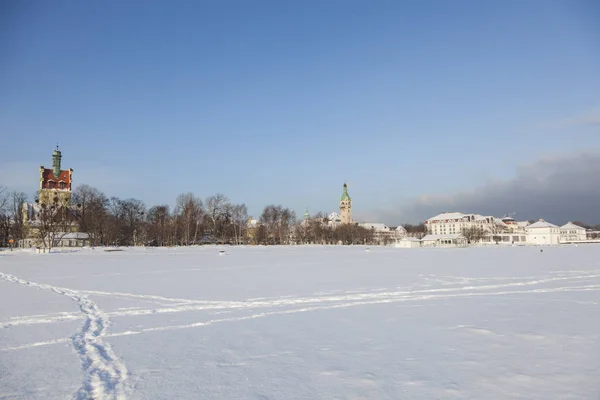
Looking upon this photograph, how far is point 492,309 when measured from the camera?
1191 cm

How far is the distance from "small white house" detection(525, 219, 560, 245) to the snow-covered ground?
5472 inches

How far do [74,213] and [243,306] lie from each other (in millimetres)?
92752

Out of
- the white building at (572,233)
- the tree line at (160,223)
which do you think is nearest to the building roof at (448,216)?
the white building at (572,233)

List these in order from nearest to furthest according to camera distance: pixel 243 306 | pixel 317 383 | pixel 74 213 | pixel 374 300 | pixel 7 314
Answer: pixel 317 383
pixel 7 314
pixel 243 306
pixel 374 300
pixel 74 213

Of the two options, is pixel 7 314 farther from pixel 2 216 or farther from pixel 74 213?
pixel 74 213

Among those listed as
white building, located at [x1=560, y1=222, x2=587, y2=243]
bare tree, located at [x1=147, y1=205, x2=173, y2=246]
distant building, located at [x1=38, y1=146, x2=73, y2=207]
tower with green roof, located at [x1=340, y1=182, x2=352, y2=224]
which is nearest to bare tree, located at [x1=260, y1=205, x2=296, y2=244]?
bare tree, located at [x1=147, y1=205, x2=173, y2=246]

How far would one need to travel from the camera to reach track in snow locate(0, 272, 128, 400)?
566 centimetres

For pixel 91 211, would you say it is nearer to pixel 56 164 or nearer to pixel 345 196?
pixel 56 164

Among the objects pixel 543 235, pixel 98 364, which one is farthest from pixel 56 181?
pixel 543 235

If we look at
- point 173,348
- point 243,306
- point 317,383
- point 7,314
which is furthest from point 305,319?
point 7,314

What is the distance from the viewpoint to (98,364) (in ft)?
22.8

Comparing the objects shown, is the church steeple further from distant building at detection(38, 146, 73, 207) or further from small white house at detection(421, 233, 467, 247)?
small white house at detection(421, 233, 467, 247)

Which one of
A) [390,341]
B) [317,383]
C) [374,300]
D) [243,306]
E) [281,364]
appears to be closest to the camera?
[317,383]

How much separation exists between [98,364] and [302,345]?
356 cm
